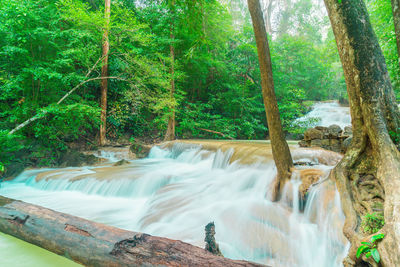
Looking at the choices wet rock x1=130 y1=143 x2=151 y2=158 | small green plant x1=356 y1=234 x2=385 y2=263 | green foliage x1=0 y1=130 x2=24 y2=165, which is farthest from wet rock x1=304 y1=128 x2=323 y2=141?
green foliage x1=0 y1=130 x2=24 y2=165

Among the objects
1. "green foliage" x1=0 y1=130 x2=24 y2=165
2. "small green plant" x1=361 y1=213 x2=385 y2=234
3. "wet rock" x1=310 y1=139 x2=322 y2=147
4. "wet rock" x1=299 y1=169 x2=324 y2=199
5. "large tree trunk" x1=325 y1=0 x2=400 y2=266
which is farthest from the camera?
"wet rock" x1=310 y1=139 x2=322 y2=147

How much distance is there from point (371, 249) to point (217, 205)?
2523 mm

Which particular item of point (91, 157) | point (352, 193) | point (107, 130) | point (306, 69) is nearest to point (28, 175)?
point (91, 157)

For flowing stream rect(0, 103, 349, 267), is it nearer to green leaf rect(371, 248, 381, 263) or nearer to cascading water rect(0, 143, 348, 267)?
cascading water rect(0, 143, 348, 267)

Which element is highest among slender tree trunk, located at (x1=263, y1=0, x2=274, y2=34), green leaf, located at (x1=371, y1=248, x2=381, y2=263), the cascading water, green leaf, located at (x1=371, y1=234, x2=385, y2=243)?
slender tree trunk, located at (x1=263, y1=0, x2=274, y2=34)

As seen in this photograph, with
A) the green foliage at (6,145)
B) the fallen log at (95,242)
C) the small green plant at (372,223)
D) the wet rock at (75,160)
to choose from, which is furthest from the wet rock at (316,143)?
the green foliage at (6,145)

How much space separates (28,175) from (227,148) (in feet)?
20.4

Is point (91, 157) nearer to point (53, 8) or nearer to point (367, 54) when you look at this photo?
point (53, 8)

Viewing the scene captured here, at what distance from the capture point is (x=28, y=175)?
6527 mm

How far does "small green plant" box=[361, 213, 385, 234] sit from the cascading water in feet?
1.51

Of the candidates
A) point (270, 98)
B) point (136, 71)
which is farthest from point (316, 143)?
point (136, 71)

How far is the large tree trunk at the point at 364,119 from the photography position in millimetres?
2436

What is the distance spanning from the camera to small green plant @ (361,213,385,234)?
6.84ft

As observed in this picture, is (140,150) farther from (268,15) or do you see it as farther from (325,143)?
(268,15)
